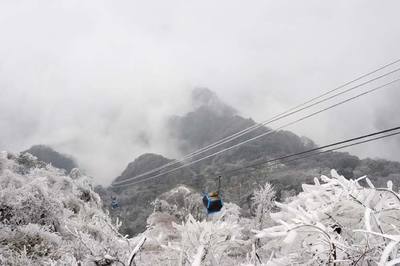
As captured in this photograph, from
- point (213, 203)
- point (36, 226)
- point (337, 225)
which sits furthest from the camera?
point (213, 203)

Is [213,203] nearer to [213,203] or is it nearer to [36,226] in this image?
[213,203]

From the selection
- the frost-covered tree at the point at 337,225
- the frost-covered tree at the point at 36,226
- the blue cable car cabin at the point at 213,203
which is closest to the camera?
the frost-covered tree at the point at 337,225

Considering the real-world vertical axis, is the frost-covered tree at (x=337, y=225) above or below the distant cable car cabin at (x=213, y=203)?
below

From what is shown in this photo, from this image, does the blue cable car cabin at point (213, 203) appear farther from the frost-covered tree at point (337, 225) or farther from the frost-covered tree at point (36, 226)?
the frost-covered tree at point (337, 225)

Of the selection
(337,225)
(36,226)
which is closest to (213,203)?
(36,226)

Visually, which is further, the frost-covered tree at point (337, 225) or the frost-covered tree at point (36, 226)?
the frost-covered tree at point (36, 226)

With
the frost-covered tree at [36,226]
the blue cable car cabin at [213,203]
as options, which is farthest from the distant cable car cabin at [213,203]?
the frost-covered tree at [36,226]

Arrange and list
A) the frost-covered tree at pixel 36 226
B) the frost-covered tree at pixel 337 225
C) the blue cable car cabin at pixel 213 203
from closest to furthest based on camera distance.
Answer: the frost-covered tree at pixel 337 225, the frost-covered tree at pixel 36 226, the blue cable car cabin at pixel 213 203

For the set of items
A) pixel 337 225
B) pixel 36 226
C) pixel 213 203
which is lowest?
pixel 337 225

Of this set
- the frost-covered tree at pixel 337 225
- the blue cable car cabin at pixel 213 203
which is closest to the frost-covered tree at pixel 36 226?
the frost-covered tree at pixel 337 225

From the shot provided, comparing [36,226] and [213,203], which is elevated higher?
[213,203]

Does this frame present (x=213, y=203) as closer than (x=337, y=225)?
No

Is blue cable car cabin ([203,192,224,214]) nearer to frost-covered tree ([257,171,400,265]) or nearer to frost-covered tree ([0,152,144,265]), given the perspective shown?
frost-covered tree ([0,152,144,265])

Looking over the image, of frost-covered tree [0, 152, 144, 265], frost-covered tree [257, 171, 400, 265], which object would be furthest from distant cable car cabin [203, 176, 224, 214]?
frost-covered tree [257, 171, 400, 265]
